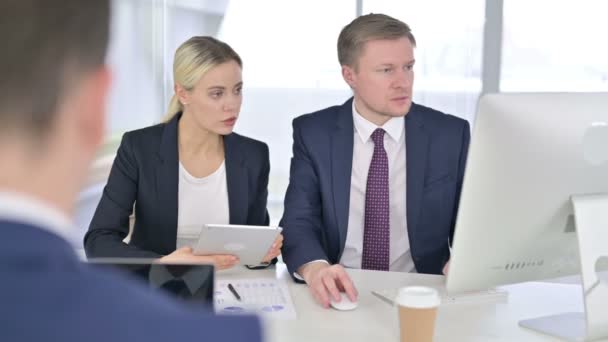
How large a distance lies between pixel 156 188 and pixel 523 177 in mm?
1404

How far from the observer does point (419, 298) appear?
143cm

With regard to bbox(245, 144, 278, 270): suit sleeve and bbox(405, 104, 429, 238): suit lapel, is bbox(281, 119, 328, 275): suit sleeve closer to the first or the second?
bbox(245, 144, 278, 270): suit sleeve

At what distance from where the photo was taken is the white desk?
1641mm

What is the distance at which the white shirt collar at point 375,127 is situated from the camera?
8.33 feet

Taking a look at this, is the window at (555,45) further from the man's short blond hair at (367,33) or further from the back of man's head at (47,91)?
the back of man's head at (47,91)

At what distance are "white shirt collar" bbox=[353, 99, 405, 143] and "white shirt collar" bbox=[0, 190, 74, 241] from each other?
2077 mm

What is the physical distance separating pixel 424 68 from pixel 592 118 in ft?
13.4

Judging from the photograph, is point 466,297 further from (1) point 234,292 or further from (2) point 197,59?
(2) point 197,59

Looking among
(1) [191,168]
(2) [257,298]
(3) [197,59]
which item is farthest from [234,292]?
(3) [197,59]

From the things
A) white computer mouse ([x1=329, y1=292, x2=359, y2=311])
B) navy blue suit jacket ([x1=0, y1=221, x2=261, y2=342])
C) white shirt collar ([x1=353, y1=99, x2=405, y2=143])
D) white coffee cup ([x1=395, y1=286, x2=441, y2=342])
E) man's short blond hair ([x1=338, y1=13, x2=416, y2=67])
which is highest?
man's short blond hair ([x1=338, y1=13, x2=416, y2=67])

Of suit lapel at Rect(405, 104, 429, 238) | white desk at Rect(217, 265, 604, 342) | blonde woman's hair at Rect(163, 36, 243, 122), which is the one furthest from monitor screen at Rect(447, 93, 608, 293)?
blonde woman's hair at Rect(163, 36, 243, 122)

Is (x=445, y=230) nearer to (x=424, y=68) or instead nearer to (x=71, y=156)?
(x=71, y=156)

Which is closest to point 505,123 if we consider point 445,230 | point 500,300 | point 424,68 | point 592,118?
point 592,118

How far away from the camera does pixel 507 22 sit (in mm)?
5418
